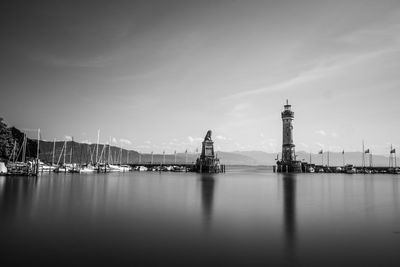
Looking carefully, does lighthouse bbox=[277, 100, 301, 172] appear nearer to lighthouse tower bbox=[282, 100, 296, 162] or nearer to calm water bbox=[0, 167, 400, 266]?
lighthouse tower bbox=[282, 100, 296, 162]

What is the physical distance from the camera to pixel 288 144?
156125 millimetres

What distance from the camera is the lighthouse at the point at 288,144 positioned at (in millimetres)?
156250

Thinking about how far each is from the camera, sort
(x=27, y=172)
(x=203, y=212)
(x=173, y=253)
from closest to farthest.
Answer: (x=173, y=253)
(x=203, y=212)
(x=27, y=172)

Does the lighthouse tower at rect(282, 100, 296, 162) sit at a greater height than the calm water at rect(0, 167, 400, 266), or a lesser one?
greater

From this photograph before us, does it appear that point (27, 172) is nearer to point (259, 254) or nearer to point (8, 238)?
point (8, 238)

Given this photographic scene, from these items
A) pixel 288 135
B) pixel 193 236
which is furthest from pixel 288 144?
pixel 193 236

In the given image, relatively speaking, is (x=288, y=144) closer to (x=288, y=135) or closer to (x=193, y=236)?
(x=288, y=135)

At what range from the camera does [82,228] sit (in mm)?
22234

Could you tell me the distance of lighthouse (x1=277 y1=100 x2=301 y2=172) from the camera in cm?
15625

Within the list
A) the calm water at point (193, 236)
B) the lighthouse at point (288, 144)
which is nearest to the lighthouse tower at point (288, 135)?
the lighthouse at point (288, 144)

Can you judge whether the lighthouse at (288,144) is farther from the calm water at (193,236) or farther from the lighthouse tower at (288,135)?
the calm water at (193,236)

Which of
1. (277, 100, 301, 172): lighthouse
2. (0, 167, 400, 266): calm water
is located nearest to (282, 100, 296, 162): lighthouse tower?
(277, 100, 301, 172): lighthouse

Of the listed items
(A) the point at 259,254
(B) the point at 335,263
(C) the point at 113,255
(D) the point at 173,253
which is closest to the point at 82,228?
(C) the point at 113,255

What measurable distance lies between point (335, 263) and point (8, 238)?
19793mm
